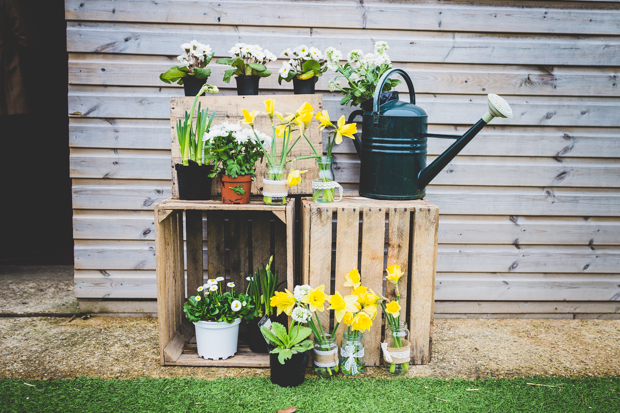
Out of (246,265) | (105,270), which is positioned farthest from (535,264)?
(105,270)

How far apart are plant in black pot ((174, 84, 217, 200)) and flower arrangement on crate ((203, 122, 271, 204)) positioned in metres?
0.06

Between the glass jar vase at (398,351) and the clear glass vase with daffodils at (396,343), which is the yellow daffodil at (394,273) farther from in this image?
the glass jar vase at (398,351)

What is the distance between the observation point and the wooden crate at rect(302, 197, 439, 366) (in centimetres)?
211

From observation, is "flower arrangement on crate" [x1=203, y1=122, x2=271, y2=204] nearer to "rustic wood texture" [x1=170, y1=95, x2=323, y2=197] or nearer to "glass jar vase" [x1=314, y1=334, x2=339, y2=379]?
"rustic wood texture" [x1=170, y1=95, x2=323, y2=197]

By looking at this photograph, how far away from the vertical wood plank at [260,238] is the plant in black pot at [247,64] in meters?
0.76

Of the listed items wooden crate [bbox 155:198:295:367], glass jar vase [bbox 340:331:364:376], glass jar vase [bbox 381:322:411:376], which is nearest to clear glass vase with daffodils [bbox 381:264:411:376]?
glass jar vase [bbox 381:322:411:376]

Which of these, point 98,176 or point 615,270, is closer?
point 98,176

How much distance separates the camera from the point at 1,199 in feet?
13.9

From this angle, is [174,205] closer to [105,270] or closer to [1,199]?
[105,270]

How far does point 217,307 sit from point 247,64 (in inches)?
52.5

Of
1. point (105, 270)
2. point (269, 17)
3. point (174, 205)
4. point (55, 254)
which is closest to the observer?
point (174, 205)

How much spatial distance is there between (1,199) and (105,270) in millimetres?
2302

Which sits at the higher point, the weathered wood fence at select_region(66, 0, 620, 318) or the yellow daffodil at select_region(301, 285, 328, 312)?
the weathered wood fence at select_region(66, 0, 620, 318)

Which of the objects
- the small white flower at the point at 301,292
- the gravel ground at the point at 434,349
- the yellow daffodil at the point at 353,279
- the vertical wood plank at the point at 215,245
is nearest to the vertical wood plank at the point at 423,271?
the gravel ground at the point at 434,349
